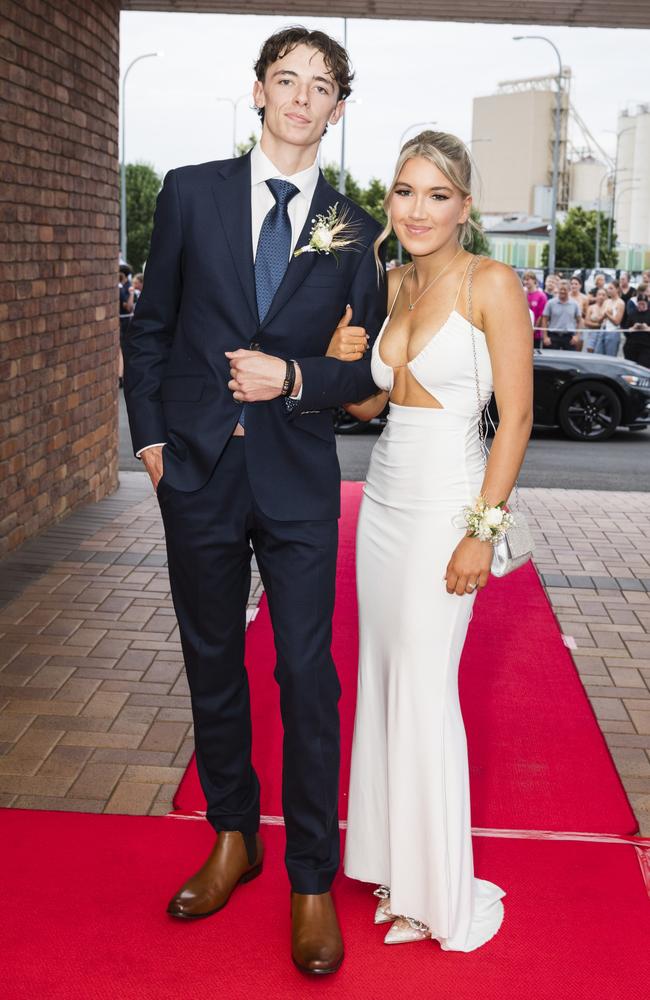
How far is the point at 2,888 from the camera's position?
3250 mm

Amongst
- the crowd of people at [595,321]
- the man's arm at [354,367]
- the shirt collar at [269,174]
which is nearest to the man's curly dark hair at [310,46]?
the shirt collar at [269,174]

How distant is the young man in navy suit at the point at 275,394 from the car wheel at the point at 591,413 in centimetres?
1182

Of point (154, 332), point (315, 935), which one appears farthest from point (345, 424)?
point (315, 935)

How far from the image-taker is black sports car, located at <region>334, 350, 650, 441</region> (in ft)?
47.2

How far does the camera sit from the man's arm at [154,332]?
2.97 meters

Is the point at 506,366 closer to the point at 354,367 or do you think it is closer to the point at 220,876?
the point at 354,367

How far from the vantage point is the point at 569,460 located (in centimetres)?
1289

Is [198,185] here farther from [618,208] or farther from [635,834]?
[618,208]

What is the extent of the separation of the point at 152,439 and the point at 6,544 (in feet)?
14.5

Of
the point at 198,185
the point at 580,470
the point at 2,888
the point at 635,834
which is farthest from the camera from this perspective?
the point at 580,470

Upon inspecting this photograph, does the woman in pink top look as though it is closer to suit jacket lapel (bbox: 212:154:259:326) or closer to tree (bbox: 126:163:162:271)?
suit jacket lapel (bbox: 212:154:259:326)

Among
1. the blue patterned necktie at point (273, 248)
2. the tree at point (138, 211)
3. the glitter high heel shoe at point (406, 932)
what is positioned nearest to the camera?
the blue patterned necktie at point (273, 248)

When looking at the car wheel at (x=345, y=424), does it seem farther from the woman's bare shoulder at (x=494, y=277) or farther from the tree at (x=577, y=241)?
the tree at (x=577, y=241)

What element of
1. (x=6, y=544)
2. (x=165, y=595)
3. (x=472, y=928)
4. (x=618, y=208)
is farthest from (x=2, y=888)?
(x=618, y=208)
